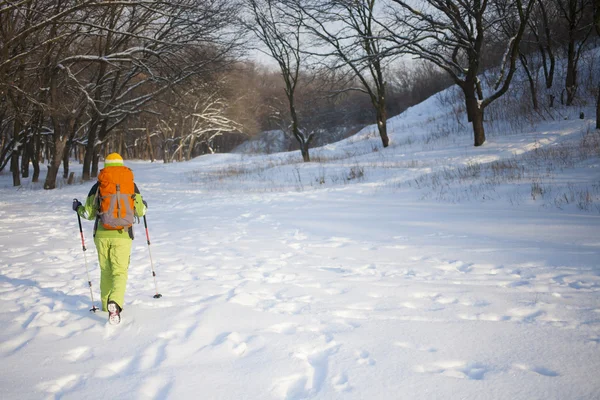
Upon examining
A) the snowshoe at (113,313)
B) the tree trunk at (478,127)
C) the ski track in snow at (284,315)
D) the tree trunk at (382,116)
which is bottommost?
the ski track in snow at (284,315)

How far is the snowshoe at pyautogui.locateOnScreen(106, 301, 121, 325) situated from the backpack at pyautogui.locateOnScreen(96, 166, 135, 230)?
759mm

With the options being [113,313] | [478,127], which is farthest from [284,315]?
[478,127]

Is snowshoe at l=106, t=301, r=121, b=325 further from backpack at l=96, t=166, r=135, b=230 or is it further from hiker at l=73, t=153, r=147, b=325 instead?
backpack at l=96, t=166, r=135, b=230

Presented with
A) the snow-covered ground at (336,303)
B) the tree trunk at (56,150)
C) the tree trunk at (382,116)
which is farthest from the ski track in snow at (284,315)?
the tree trunk at (382,116)

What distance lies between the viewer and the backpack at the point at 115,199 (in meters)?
3.65

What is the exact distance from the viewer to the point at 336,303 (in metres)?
3.76

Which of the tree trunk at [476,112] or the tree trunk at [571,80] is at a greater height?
the tree trunk at [571,80]

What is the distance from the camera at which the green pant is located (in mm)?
3676

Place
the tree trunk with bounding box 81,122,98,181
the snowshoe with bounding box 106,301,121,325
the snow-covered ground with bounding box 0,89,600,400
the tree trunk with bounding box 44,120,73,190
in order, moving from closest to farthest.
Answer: the snow-covered ground with bounding box 0,89,600,400 → the snowshoe with bounding box 106,301,121,325 → the tree trunk with bounding box 44,120,73,190 → the tree trunk with bounding box 81,122,98,181

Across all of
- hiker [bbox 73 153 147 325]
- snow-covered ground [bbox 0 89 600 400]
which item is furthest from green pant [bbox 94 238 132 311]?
snow-covered ground [bbox 0 89 600 400]

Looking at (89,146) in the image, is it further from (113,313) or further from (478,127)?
(478,127)

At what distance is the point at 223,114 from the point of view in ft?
130

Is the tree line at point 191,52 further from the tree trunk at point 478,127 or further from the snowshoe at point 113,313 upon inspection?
the snowshoe at point 113,313

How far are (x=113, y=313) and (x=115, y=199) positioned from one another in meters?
1.11
